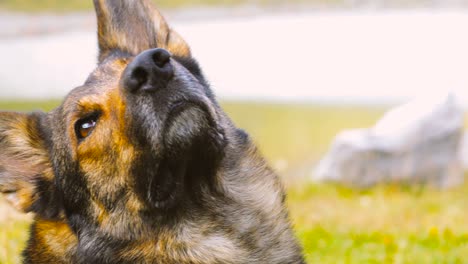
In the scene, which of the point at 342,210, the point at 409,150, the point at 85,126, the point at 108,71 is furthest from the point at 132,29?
the point at 409,150

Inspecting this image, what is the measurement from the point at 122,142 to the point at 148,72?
1.64ft

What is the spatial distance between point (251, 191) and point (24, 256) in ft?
5.01

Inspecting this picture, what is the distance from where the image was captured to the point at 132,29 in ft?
17.0

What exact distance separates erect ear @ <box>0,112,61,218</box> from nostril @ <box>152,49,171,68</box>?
3.97 feet

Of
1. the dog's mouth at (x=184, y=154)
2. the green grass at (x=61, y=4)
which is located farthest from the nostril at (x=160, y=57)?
the green grass at (x=61, y=4)

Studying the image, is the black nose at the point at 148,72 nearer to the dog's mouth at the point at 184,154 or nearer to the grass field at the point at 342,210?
the dog's mouth at the point at 184,154

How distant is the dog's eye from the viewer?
4.44 m

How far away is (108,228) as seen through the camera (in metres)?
4.54

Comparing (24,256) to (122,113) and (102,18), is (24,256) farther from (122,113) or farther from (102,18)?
(102,18)

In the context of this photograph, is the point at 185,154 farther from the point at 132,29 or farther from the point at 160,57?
the point at 132,29

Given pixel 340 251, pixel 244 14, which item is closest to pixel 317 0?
pixel 244 14

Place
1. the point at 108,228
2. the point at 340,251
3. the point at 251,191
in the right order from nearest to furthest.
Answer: the point at 108,228 < the point at 251,191 < the point at 340,251

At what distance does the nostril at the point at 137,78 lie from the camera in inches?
160

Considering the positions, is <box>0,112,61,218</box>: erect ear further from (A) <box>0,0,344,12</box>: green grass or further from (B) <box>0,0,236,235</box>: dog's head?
(A) <box>0,0,344,12</box>: green grass
